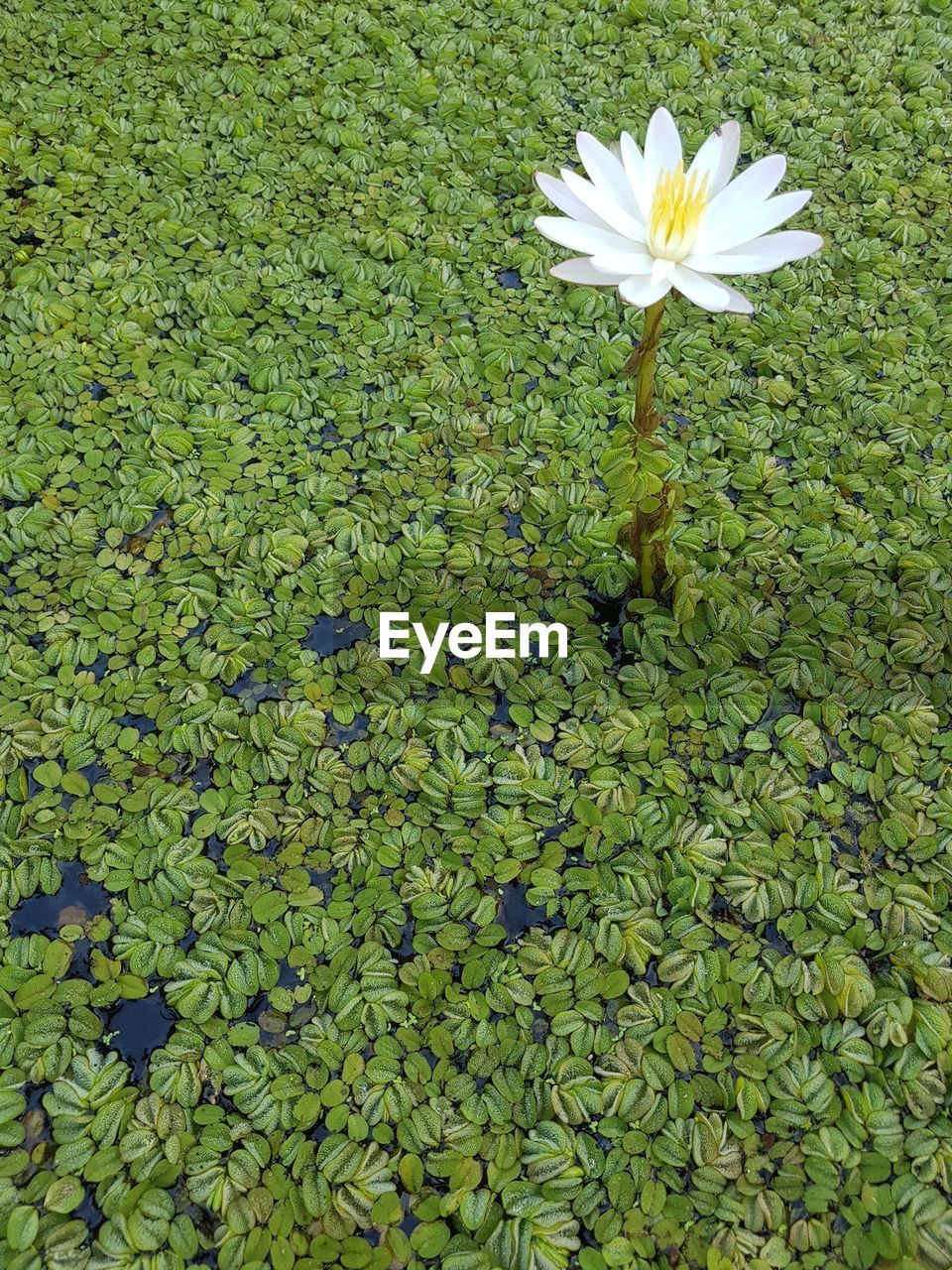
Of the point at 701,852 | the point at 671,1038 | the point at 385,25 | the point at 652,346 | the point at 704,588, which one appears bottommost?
the point at 671,1038

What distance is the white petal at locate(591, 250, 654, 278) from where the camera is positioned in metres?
1.42

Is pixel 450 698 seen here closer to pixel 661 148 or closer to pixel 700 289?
pixel 700 289

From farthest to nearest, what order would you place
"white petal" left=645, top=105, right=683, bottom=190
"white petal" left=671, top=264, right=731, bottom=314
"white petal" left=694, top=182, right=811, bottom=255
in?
1. "white petal" left=645, top=105, right=683, bottom=190
2. "white petal" left=694, top=182, right=811, bottom=255
3. "white petal" left=671, top=264, right=731, bottom=314

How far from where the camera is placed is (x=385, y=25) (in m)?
3.47

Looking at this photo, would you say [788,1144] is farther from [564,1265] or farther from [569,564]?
[569,564]

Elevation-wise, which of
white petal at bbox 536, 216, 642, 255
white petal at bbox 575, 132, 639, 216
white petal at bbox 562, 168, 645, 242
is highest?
white petal at bbox 575, 132, 639, 216

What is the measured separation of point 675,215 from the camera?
1.45 m

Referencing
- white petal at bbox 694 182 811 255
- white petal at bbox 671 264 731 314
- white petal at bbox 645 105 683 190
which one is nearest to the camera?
white petal at bbox 671 264 731 314

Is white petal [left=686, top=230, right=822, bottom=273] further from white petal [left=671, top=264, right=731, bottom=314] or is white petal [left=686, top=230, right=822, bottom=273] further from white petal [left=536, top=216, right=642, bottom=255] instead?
white petal [left=536, top=216, right=642, bottom=255]

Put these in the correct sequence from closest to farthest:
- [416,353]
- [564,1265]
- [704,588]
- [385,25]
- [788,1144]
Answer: [564,1265], [788,1144], [704,588], [416,353], [385,25]

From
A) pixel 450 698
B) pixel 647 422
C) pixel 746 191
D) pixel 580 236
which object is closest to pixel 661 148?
pixel 746 191

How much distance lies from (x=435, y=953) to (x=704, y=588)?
106 cm

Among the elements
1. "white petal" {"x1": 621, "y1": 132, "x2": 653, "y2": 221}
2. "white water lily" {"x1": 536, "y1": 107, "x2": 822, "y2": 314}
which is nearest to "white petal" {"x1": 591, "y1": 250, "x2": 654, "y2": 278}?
"white water lily" {"x1": 536, "y1": 107, "x2": 822, "y2": 314}

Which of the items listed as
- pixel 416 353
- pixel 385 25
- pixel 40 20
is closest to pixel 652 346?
pixel 416 353
